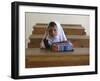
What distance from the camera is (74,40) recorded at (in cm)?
139

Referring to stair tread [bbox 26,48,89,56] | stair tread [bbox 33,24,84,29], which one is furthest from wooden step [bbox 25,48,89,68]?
stair tread [bbox 33,24,84,29]

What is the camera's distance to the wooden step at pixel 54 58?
4.27 feet

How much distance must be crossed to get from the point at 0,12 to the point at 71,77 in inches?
18.6

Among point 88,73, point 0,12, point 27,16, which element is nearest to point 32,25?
point 27,16

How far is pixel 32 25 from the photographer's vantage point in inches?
51.4

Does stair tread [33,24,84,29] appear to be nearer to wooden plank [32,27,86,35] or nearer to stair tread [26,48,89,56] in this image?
wooden plank [32,27,86,35]

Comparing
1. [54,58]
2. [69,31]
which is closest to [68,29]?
[69,31]

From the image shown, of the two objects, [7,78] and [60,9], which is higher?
[60,9]

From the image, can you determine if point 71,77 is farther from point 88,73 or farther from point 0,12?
point 0,12

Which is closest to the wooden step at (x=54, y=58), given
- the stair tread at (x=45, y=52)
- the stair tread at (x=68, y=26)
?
the stair tread at (x=45, y=52)

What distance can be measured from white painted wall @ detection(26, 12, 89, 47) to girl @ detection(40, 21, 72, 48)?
27 millimetres

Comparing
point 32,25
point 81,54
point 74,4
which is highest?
point 74,4

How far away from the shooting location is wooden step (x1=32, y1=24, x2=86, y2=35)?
4.33 ft

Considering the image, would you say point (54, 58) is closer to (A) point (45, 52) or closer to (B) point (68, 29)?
(A) point (45, 52)
